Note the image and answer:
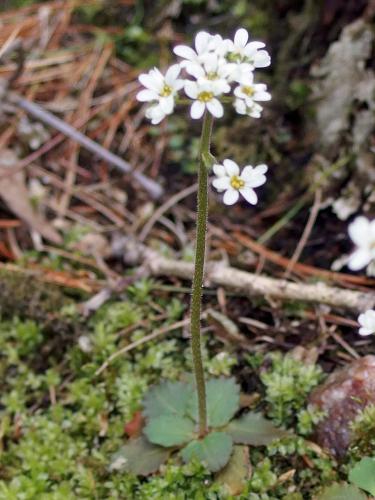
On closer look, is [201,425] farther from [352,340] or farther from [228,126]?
[228,126]

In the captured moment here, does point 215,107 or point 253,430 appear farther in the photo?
point 253,430

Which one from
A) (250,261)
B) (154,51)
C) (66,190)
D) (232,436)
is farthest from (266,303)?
(154,51)

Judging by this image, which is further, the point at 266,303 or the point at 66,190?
the point at 66,190

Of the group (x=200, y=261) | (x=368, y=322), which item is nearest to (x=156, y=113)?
(x=200, y=261)

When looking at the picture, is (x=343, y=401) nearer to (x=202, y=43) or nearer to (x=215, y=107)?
(x=215, y=107)

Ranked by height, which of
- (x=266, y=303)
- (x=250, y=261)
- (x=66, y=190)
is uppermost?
(x=66, y=190)

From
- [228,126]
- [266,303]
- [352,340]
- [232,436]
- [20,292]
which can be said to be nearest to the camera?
[232,436]

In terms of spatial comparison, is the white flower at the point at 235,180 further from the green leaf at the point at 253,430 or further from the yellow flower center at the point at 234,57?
the green leaf at the point at 253,430

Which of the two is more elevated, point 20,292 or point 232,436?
point 20,292
